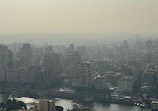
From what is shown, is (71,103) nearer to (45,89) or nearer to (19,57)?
(45,89)

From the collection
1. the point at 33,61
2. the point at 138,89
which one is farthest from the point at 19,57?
the point at 138,89

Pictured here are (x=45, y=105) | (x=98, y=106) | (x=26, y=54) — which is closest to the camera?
(x=45, y=105)

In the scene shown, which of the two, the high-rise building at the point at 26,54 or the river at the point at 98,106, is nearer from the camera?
the river at the point at 98,106

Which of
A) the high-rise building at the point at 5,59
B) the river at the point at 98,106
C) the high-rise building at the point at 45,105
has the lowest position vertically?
the river at the point at 98,106

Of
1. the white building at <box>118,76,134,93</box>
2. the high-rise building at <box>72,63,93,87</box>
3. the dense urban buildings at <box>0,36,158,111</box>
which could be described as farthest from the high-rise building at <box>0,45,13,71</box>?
the white building at <box>118,76,134,93</box>

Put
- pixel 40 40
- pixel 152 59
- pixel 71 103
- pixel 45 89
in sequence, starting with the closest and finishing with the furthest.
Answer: pixel 71 103, pixel 45 89, pixel 152 59, pixel 40 40

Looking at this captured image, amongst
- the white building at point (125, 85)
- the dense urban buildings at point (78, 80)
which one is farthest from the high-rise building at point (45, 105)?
the white building at point (125, 85)

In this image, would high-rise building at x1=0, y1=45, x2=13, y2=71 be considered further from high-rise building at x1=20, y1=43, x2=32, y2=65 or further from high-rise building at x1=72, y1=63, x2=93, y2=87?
high-rise building at x1=72, y1=63, x2=93, y2=87

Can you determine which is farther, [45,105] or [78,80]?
[78,80]

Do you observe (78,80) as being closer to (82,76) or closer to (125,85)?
(82,76)

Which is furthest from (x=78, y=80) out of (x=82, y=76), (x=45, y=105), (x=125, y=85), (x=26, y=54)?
(x=26, y=54)

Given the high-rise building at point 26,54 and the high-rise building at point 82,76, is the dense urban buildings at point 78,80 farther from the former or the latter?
the high-rise building at point 26,54
